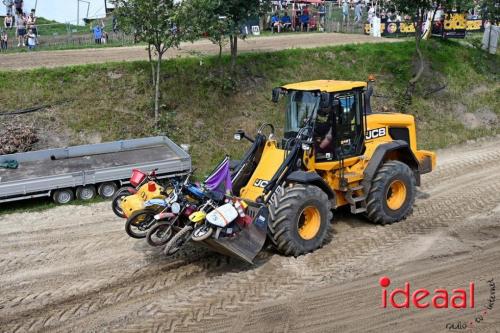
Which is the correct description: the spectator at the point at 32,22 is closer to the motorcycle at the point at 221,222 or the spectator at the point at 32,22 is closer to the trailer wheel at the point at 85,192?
the trailer wheel at the point at 85,192

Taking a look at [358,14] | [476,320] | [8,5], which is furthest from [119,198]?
[358,14]

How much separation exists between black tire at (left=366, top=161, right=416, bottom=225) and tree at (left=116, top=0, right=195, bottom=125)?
6592mm

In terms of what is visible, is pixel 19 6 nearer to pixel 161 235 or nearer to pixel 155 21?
pixel 155 21

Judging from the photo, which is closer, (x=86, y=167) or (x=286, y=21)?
(x=86, y=167)

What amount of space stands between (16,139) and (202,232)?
8263mm

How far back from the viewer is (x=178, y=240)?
8.54 meters

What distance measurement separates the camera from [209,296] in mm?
8266

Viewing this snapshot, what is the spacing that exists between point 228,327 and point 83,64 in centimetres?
1289

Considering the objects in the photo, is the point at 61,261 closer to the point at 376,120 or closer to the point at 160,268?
the point at 160,268

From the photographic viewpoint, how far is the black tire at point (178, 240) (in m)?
8.46

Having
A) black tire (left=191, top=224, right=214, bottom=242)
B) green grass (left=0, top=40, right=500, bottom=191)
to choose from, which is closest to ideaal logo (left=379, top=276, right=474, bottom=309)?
black tire (left=191, top=224, right=214, bottom=242)

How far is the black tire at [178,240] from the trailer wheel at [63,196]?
5.22 metres

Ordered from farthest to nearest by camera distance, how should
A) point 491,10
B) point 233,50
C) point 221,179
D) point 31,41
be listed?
point 31,41
point 491,10
point 233,50
point 221,179

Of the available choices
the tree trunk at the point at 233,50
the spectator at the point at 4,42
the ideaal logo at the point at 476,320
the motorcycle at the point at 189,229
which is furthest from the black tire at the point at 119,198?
the spectator at the point at 4,42
